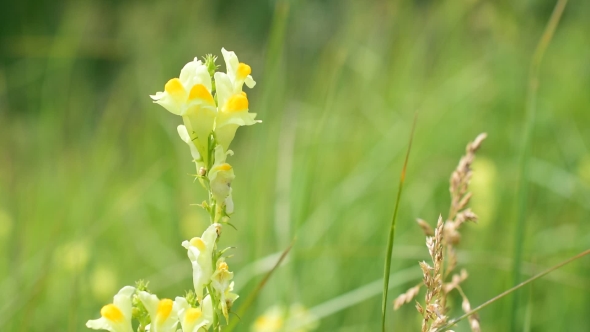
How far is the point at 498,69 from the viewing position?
3.11 meters

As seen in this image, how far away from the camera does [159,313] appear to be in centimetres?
67

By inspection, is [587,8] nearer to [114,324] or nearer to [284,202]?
[284,202]

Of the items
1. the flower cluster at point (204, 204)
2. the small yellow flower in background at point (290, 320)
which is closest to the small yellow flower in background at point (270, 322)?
the small yellow flower in background at point (290, 320)

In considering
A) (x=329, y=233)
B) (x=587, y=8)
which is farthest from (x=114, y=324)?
(x=587, y=8)

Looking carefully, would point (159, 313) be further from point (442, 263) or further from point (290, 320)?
point (290, 320)

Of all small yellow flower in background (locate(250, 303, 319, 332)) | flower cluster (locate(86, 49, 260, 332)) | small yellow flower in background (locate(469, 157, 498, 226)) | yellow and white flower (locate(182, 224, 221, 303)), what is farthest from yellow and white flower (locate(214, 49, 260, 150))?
small yellow flower in background (locate(469, 157, 498, 226))

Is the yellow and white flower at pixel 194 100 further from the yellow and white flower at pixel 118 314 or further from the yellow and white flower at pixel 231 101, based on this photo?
the yellow and white flower at pixel 118 314

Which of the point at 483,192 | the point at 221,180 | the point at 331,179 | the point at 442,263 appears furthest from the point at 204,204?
the point at 331,179

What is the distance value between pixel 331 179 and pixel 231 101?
212 centimetres

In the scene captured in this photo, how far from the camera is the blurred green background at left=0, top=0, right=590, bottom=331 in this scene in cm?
175

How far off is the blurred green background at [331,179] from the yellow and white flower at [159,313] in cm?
66

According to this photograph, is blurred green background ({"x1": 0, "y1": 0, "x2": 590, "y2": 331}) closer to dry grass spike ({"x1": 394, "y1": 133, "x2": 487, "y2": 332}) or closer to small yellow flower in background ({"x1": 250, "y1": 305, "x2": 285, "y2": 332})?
small yellow flower in background ({"x1": 250, "y1": 305, "x2": 285, "y2": 332})

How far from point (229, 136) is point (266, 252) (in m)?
1.22

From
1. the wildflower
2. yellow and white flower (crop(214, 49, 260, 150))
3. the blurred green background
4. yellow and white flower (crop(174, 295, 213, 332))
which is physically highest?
the blurred green background
